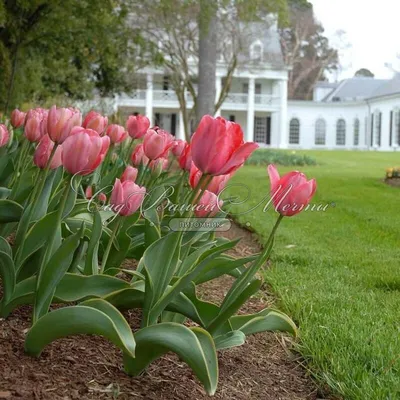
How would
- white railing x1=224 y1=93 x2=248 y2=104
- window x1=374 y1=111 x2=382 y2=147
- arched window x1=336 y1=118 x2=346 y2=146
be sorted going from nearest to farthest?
1. white railing x1=224 y1=93 x2=248 y2=104
2. window x1=374 y1=111 x2=382 y2=147
3. arched window x1=336 y1=118 x2=346 y2=146

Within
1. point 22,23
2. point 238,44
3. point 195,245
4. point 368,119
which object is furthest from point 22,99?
point 368,119

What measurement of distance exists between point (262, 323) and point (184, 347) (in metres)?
Answer: 0.40

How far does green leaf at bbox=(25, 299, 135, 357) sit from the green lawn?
0.74 meters

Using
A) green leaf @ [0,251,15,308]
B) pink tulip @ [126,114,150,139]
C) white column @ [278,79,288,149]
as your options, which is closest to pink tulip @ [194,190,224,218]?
green leaf @ [0,251,15,308]

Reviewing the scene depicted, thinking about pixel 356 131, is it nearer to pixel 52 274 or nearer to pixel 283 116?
pixel 283 116

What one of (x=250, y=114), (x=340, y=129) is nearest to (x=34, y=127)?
(x=250, y=114)

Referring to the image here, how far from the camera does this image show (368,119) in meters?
40.8

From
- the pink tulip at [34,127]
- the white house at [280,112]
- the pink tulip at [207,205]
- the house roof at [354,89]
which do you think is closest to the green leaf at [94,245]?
the pink tulip at [207,205]

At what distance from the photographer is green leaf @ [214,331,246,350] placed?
162 cm

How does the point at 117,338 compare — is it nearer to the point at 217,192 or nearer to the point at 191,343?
the point at 191,343

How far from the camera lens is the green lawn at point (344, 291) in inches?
75.2

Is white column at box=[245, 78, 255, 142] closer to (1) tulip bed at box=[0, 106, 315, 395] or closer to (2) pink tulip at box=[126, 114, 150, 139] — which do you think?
(2) pink tulip at box=[126, 114, 150, 139]

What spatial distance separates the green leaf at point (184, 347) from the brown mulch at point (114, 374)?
0.09 meters

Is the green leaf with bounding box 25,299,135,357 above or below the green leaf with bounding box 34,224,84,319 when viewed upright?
below
